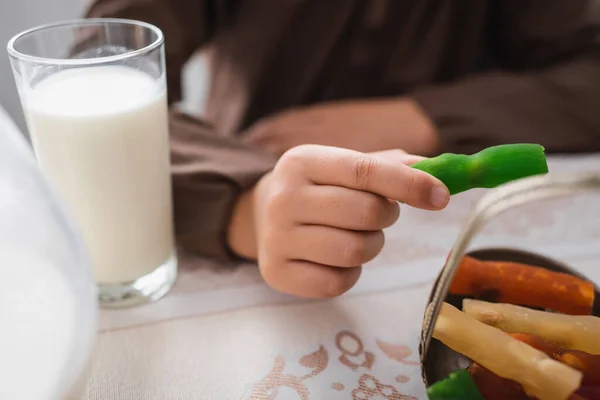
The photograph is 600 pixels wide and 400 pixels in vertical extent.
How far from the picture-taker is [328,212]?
27cm

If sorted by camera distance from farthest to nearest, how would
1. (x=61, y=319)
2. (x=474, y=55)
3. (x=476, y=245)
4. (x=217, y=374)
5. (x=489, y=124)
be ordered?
(x=474, y=55)
(x=489, y=124)
(x=476, y=245)
(x=217, y=374)
(x=61, y=319)

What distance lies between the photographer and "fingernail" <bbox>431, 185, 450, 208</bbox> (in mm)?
235

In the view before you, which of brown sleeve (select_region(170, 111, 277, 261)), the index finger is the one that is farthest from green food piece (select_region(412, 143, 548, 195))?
brown sleeve (select_region(170, 111, 277, 261))

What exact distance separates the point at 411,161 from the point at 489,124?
11.5 inches

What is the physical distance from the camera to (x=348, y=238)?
0.28 meters

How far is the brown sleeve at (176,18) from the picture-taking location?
Answer: 44 cm

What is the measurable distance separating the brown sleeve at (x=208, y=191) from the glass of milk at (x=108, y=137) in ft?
0.10

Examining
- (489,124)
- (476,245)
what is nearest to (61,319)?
(476,245)

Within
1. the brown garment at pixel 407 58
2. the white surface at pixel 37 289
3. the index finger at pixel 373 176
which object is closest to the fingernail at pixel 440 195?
the index finger at pixel 373 176

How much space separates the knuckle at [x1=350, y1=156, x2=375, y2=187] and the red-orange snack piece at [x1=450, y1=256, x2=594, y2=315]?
0.06 metres

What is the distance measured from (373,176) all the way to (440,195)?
34 mm

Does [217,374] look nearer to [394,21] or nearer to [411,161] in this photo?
[411,161]

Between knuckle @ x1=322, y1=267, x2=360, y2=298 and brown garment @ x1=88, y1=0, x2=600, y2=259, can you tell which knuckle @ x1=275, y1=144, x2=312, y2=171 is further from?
brown garment @ x1=88, y1=0, x2=600, y2=259

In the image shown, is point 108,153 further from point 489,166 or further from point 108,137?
point 489,166
